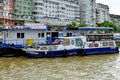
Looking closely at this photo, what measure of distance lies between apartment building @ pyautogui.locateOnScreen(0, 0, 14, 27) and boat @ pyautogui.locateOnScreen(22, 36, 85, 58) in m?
42.9

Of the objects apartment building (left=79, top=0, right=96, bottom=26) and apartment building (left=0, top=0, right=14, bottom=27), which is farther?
apartment building (left=79, top=0, right=96, bottom=26)

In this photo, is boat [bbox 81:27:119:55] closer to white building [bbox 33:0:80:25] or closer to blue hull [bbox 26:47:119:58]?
blue hull [bbox 26:47:119:58]

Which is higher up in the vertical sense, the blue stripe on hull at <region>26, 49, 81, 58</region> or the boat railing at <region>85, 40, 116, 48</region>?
the boat railing at <region>85, 40, 116, 48</region>

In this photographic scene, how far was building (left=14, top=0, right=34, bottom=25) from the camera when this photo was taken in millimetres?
81250

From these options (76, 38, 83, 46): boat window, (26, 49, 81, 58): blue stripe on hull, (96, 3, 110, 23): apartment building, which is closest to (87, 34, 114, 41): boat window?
(76, 38, 83, 46): boat window

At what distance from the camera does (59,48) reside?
93.9 feet

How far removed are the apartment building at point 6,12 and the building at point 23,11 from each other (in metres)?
2.81

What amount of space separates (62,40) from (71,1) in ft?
253

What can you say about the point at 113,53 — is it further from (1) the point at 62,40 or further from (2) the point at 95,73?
(2) the point at 95,73

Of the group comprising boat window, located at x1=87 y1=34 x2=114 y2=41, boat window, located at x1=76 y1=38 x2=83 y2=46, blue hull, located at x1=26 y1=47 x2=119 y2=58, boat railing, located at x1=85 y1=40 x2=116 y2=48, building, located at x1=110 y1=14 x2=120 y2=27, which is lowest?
blue hull, located at x1=26 y1=47 x2=119 y2=58

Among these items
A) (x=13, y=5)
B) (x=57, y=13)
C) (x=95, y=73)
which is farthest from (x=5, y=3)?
(x=95, y=73)

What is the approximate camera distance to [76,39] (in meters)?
30.0

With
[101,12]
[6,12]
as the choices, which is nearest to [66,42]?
[6,12]

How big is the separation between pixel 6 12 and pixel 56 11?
85.9ft
